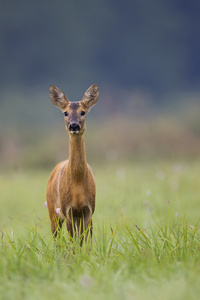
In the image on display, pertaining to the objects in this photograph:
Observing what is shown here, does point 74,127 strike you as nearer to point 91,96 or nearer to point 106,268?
point 91,96

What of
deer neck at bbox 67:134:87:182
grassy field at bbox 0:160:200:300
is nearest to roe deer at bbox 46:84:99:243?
deer neck at bbox 67:134:87:182

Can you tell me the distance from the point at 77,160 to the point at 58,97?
0.91 m

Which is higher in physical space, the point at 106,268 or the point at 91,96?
the point at 91,96

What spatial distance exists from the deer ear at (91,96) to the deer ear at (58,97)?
0.24 metres

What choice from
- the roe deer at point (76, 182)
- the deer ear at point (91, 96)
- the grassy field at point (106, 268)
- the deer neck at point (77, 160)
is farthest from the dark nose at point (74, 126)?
the grassy field at point (106, 268)

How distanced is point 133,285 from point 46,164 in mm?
15670

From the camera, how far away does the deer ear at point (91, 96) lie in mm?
6000

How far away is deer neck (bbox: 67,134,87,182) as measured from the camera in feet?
18.5

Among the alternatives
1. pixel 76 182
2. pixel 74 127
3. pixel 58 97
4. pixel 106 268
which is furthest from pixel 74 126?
pixel 106 268

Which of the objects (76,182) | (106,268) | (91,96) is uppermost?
(91,96)

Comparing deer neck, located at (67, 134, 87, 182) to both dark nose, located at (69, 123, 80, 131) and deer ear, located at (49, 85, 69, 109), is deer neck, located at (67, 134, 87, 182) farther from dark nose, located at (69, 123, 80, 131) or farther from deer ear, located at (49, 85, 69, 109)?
deer ear, located at (49, 85, 69, 109)

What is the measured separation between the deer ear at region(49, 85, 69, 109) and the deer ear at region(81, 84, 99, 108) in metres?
0.24

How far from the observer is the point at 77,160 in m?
5.68

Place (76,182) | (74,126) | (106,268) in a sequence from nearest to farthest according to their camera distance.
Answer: (106,268), (74,126), (76,182)
